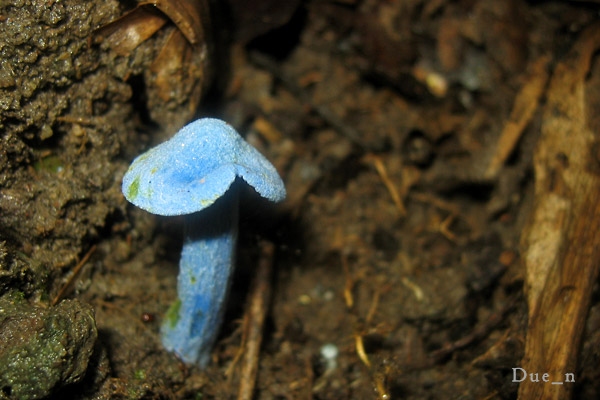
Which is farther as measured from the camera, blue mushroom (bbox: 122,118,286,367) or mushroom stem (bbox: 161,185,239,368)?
mushroom stem (bbox: 161,185,239,368)

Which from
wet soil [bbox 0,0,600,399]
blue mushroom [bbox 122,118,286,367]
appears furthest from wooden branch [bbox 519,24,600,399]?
blue mushroom [bbox 122,118,286,367]

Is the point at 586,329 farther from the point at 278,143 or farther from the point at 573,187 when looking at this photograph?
the point at 278,143

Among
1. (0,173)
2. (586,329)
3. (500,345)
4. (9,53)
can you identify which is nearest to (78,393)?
(0,173)

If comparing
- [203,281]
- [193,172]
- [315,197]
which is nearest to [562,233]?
[315,197]

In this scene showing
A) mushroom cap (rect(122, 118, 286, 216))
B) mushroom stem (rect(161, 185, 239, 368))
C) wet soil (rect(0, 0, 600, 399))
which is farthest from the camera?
wet soil (rect(0, 0, 600, 399))

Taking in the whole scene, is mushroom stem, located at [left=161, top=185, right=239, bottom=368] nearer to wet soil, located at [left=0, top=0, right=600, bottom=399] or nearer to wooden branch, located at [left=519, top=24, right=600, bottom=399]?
wet soil, located at [left=0, top=0, right=600, bottom=399]

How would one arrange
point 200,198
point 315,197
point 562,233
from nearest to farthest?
point 200,198 → point 562,233 → point 315,197

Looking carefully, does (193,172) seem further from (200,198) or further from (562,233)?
(562,233)

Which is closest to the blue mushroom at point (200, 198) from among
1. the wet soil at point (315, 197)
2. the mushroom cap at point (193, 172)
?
the mushroom cap at point (193, 172)
